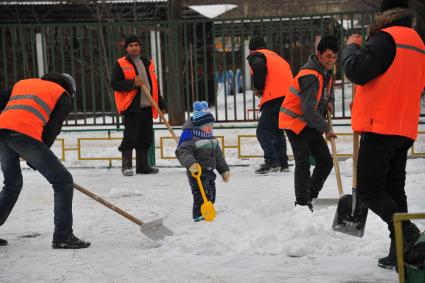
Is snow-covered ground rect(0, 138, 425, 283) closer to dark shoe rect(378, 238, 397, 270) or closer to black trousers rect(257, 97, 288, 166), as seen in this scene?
dark shoe rect(378, 238, 397, 270)

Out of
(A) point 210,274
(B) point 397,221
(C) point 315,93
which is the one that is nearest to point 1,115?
(A) point 210,274

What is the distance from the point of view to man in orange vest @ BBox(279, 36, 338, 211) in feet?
21.7

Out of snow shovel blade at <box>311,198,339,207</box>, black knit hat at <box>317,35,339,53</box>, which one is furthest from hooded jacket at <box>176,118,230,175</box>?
black knit hat at <box>317,35,339,53</box>

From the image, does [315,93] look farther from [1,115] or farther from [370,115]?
[1,115]

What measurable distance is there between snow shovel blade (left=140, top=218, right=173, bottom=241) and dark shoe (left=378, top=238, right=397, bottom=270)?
183cm

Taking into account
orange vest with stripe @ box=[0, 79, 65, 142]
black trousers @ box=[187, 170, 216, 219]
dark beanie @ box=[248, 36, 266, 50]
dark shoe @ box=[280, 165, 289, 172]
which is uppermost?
dark beanie @ box=[248, 36, 266, 50]

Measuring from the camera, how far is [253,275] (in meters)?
4.97

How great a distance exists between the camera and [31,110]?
563cm

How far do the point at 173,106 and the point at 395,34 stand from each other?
9.68 meters

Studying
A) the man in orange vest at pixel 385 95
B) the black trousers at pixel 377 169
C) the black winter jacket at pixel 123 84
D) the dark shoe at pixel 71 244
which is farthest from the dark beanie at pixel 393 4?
the black winter jacket at pixel 123 84

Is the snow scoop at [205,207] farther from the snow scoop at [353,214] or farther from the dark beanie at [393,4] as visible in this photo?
the dark beanie at [393,4]

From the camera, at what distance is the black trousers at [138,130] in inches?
380

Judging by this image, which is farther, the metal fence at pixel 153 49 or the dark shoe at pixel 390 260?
the metal fence at pixel 153 49

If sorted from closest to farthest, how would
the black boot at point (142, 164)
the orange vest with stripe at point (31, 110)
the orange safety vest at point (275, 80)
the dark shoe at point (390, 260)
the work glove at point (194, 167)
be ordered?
the dark shoe at point (390, 260), the orange vest with stripe at point (31, 110), the work glove at point (194, 167), the orange safety vest at point (275, 80), the black boot at point (142, 164)
